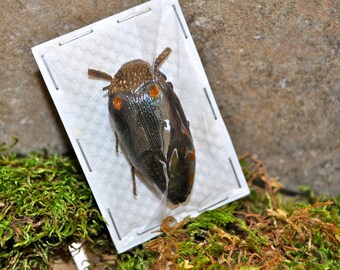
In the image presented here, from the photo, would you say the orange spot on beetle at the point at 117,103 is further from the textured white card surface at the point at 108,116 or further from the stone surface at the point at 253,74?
the stone surface at the point at 253,74

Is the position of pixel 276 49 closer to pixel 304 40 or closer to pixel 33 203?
pixel 304 40

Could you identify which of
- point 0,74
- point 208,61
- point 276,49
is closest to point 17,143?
point 0,74

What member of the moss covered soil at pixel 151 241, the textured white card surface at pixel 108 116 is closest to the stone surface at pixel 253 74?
the textured white card surface at pixel 108 116

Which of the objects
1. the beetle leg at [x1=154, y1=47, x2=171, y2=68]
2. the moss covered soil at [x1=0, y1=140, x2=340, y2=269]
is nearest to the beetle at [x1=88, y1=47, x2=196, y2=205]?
the beetle leg at [x1=154, y1=47, x2=171, y2=68]

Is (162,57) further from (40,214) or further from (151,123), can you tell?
(40,214)

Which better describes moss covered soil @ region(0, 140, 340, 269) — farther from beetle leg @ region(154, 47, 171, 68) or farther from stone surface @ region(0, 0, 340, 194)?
beetle leg @ region(154, 47, 171, 68)

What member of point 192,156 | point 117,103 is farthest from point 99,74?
point 192,156
